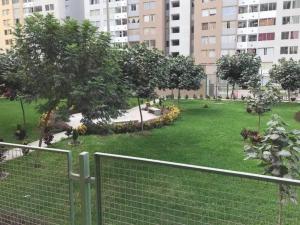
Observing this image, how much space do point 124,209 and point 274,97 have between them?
36.4 feet

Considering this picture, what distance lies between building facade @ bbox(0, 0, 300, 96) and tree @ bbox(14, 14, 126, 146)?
2795 cm

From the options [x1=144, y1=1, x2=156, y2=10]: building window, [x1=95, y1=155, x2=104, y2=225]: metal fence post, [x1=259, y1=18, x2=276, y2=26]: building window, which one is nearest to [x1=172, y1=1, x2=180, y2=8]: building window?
[x1=144, y1=1, x2=156, y2=10]: building window

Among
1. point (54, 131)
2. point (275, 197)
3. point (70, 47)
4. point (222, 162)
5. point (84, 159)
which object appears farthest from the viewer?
point (54, 131)

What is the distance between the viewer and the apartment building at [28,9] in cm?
6359

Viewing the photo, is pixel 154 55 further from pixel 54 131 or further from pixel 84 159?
pixel 84 159

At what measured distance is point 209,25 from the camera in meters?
51.0

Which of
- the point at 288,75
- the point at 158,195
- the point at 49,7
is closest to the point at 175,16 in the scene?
the point at 49,7

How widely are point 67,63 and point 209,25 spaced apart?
44.6 meters

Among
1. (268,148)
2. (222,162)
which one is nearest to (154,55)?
(222,162)

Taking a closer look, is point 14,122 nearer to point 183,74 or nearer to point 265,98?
point 183,74

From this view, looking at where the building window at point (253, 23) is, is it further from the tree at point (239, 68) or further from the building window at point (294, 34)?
the tree at point (239, 68)

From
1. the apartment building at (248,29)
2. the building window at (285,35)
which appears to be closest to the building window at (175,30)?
the apartment building at (248,29)

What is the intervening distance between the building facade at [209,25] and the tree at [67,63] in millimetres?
27945

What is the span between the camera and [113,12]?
5919 cm
